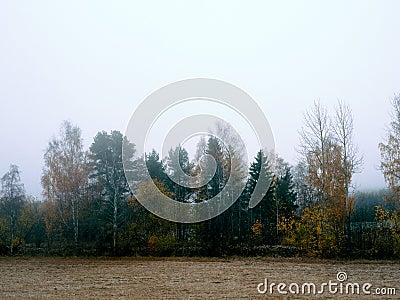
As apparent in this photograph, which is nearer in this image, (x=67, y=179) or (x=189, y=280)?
(x=189, y=280)

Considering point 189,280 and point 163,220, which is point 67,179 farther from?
point 189,280

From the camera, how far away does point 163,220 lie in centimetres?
2600

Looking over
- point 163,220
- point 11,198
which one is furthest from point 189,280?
point 11,198

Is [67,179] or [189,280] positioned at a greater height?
[67,179]

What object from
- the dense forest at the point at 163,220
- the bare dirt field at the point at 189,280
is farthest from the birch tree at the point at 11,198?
the bare dirt field at the point at 189,280

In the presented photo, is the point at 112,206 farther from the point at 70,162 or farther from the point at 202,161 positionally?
the point at 202,161

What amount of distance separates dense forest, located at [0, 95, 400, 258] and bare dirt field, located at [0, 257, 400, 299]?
3034mm

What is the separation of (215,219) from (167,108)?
10036 mm

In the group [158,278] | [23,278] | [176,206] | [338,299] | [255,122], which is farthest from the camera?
[176,206]

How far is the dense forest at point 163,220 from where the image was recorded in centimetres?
2259

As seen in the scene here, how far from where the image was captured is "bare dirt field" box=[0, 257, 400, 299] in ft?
36.8

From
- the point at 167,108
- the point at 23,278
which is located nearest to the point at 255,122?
the point at 167,108

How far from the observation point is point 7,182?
27.4 m

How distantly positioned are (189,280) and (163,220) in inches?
483
